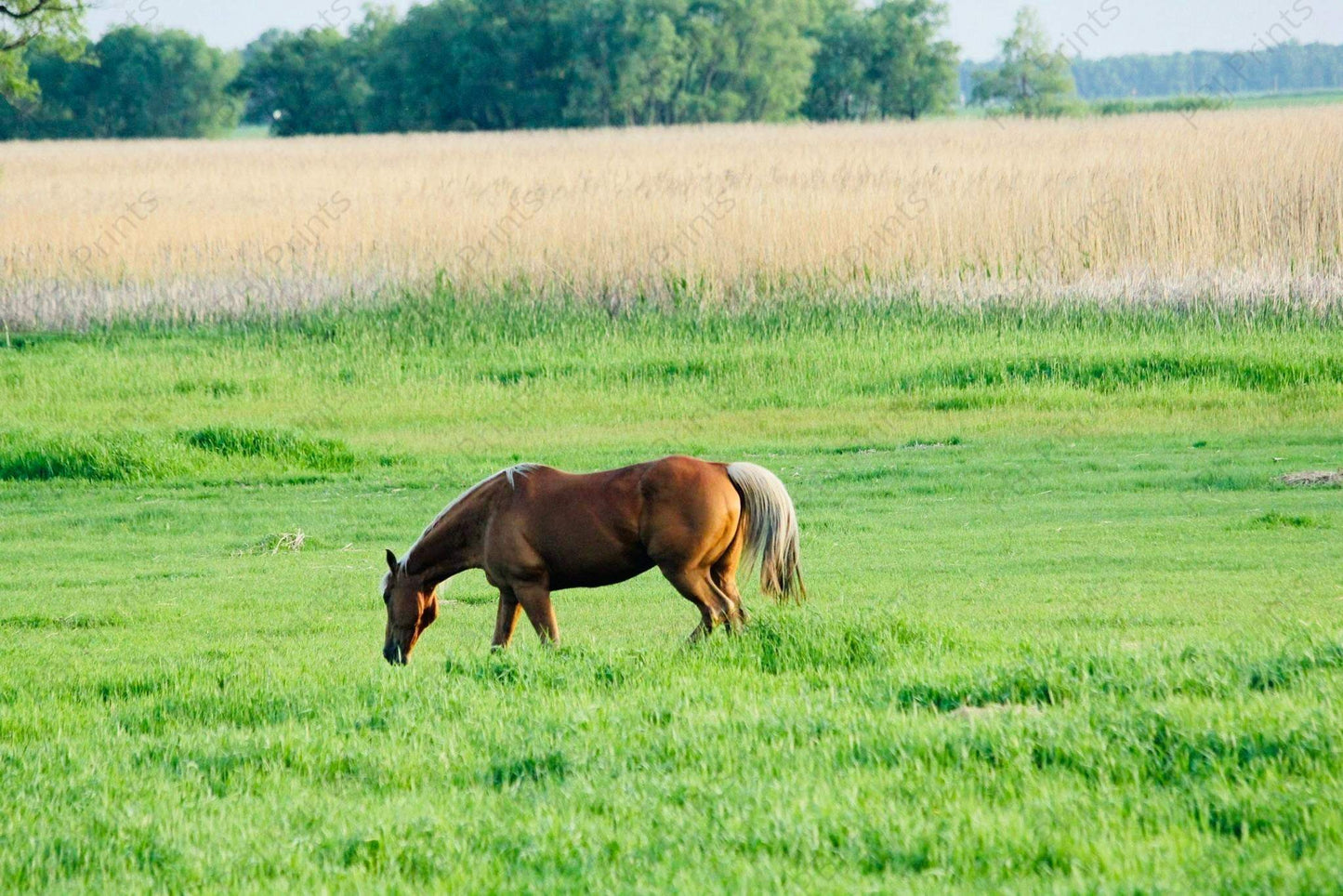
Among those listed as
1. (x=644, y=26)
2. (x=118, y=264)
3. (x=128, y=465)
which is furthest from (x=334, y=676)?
(x=644, y=26)

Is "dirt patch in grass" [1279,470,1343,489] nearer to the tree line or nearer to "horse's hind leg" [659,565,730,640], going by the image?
"horse's hind leg" [659,565,730,640]

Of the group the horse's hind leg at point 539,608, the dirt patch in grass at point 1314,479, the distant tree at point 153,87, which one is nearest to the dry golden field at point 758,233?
the dirt patch in grass at point 1314,479

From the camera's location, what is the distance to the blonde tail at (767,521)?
7621 millimetres

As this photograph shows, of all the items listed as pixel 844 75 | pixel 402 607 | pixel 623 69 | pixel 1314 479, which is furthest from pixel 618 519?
pixel 844 75

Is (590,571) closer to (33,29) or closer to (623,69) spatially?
(33,29)

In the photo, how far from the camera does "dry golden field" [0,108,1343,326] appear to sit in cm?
2261

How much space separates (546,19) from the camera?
254ft

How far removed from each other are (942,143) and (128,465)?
31.4 m

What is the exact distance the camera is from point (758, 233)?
2411cm

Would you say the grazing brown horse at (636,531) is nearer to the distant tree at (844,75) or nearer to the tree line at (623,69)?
the tree line at (623,69)

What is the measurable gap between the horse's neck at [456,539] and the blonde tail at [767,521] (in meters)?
1.32

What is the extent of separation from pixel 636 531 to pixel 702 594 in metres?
0.46

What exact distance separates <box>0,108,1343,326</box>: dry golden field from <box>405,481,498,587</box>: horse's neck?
48.4 ft

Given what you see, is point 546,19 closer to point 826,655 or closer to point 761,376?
point 761,376
